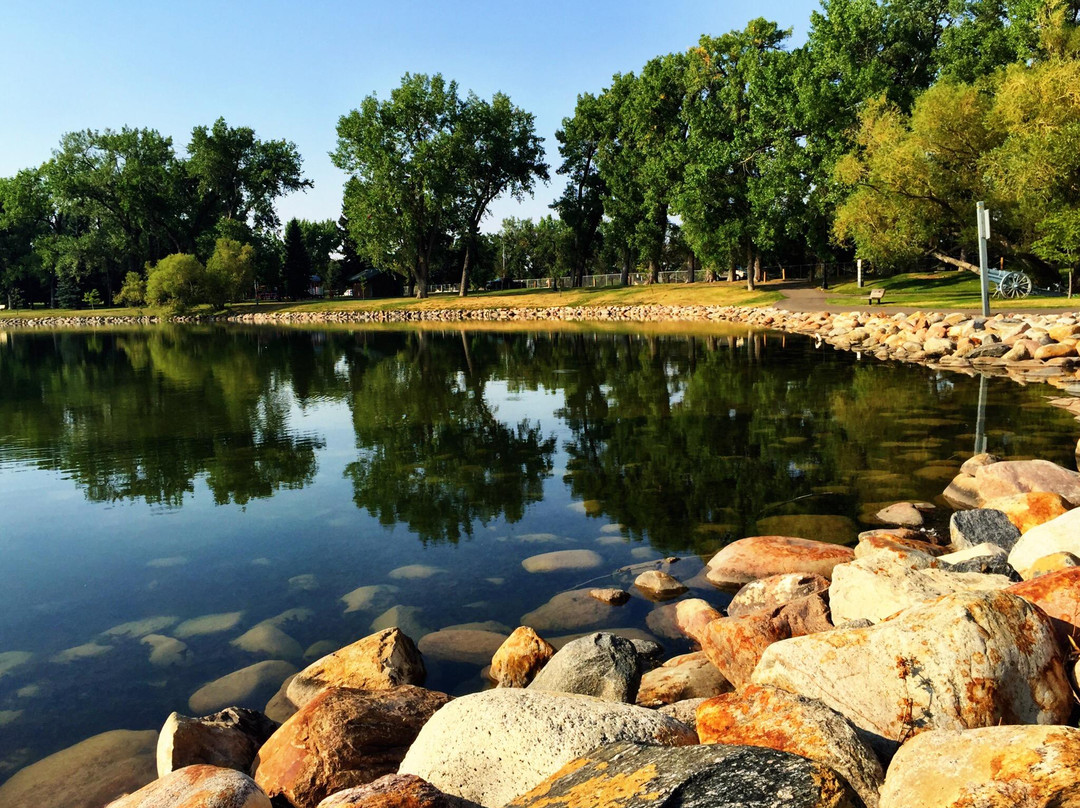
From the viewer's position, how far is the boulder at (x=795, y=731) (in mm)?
3350

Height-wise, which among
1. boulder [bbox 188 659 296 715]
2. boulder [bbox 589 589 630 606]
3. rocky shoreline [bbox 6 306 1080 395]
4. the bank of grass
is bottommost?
boulder [bbox 188 659 296 715]

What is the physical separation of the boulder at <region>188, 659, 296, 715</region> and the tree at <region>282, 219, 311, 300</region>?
88535mm

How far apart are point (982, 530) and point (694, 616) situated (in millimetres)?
2771

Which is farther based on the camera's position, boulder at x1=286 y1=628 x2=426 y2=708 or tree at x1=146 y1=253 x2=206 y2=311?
tree at x1=146 y1=253 x2=206 y2=311

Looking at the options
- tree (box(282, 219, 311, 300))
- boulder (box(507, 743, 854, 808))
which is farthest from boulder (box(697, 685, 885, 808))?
tree (box(282, 219, 311, 300))

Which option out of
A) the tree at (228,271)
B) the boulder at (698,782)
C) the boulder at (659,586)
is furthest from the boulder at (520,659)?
the tree at (228,271)

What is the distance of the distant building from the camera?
91188 mm

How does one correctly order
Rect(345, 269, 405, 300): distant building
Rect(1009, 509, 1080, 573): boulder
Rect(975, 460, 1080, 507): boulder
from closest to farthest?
Rect(1009, 509, 1080, 573): boulder < Rect(975, 460, 1080, 507): boulder < Rect(345, 269, 405, 300): distant building

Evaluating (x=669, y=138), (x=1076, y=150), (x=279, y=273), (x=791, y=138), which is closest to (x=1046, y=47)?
(x=1076, y=150)

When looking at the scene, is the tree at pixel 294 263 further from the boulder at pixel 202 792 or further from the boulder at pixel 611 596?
the boulder at pixel 202 792

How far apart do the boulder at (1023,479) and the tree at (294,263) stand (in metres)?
87.9

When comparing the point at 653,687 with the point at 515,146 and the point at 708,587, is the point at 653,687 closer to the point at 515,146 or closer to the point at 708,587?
the point at 708,587

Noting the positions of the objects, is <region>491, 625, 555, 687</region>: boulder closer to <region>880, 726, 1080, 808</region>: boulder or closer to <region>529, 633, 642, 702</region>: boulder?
<region>529, 633, 642, 702</region>: boulder

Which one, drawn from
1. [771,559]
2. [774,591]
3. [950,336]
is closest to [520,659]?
[774,591]
